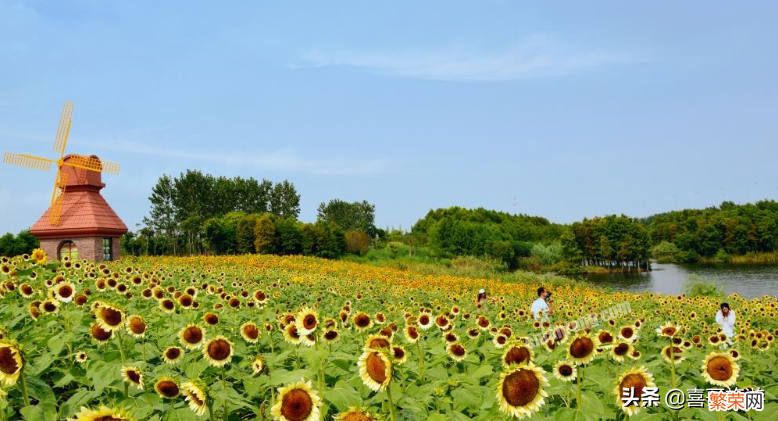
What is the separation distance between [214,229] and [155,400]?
50366mm

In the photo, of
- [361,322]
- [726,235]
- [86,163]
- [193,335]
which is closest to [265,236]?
[86,163]

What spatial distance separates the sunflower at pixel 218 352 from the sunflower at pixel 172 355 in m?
0.36

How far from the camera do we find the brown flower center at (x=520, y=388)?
2102 mm

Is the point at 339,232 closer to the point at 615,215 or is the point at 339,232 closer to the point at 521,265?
the point at 521,265

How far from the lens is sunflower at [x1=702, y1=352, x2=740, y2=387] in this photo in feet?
10.7

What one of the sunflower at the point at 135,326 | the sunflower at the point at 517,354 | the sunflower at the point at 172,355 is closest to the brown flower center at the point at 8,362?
the sunflower at the point at 172,355

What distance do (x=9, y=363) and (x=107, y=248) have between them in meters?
25.5

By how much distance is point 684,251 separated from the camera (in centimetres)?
8256

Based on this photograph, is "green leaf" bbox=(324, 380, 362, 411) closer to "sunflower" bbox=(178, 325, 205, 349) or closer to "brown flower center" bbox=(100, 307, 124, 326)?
"sunflower" bbox=(178, 325, 205, 349)

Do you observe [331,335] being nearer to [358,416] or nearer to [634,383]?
[358,416]

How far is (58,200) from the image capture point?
25781 mm

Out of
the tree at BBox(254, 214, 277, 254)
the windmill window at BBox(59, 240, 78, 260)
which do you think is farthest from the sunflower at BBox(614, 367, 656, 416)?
the tree at BBox(254, 214, 277, 254)

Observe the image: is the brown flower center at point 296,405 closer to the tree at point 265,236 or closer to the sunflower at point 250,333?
the sunflower at point 250,333

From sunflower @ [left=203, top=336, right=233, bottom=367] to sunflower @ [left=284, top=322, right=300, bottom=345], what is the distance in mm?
465
